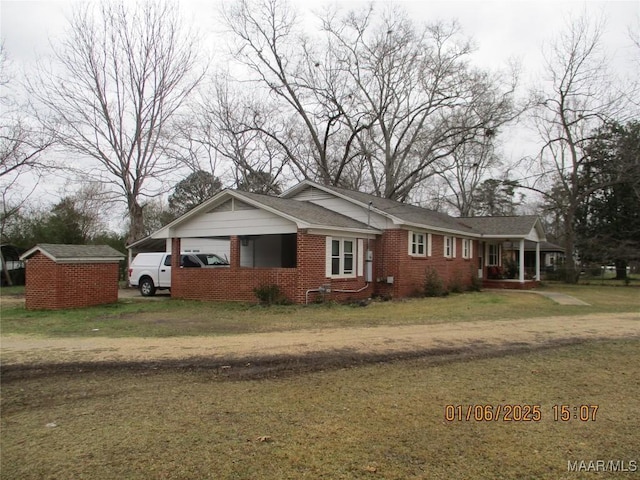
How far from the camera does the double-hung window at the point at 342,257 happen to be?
1634 cm

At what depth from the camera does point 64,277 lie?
14.4 meters

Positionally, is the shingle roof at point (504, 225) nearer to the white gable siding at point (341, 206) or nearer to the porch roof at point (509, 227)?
the porch roof at point (509, 227)

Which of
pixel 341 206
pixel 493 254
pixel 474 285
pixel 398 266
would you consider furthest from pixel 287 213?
pixel 493 254

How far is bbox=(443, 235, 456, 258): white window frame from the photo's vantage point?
2188cm

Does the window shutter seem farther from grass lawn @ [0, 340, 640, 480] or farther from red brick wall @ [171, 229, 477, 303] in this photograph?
grass lawn @ [0, 340, 640, 480]

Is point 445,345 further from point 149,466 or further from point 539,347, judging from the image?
point 149,466

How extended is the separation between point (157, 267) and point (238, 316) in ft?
26.8

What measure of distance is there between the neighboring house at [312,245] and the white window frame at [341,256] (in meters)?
0.03

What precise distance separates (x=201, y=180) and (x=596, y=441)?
4258 cm

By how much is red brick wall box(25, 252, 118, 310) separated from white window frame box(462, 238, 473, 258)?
55.8ft

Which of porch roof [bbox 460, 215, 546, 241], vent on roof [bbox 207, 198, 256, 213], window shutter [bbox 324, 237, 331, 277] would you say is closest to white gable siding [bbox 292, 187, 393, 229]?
window shutter [bbox 324, 237, 331, 277]

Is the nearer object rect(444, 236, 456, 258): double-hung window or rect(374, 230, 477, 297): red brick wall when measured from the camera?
rect(374, 230, 477, 297): red brick wall

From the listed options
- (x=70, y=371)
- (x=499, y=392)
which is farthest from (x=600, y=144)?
(x=70, y=371)

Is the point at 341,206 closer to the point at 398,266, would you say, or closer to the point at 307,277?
the point at 398,266
